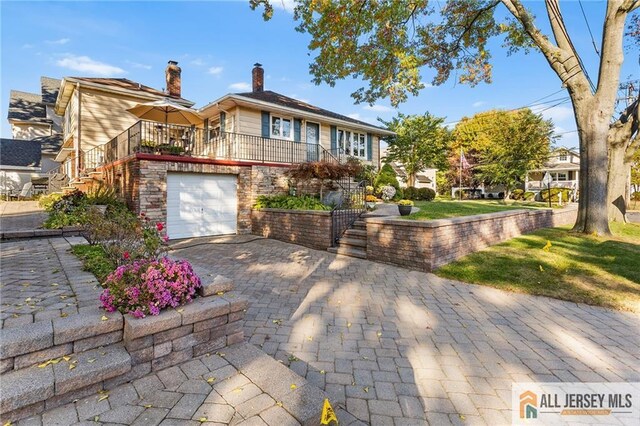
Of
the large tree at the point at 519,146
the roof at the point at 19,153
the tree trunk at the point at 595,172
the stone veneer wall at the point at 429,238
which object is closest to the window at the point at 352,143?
the large tree at the point at 519,146

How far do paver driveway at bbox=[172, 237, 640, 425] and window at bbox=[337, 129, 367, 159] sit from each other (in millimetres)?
13460

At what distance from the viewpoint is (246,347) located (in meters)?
2.72

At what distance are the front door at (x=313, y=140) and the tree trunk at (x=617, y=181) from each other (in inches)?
456

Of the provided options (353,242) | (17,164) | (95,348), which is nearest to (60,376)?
(95,348)

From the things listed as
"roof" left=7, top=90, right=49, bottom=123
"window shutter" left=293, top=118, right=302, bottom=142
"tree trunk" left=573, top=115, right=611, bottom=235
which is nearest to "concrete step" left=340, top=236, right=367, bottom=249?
"tree trunk" left=573, top=115, right=611, bottom=235

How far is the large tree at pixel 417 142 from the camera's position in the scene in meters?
26.2

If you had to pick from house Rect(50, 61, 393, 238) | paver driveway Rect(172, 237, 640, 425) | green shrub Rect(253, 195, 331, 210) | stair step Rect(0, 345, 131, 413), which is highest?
house Rect(50, 61, 393, 238)

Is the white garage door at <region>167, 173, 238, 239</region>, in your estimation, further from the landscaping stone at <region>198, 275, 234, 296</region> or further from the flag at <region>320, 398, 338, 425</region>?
the flag at <region>320, 398, 338, 425</region>

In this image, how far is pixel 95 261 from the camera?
400 cm

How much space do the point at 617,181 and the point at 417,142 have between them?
660 inches

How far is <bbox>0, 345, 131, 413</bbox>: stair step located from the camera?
1756 millimetres

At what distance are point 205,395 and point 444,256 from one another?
556 centimetres

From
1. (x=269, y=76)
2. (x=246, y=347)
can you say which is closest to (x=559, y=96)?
(x=269, y=76)

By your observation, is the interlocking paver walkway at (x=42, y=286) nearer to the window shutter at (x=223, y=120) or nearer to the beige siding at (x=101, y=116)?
the window shutter at (x=223, y=120)
